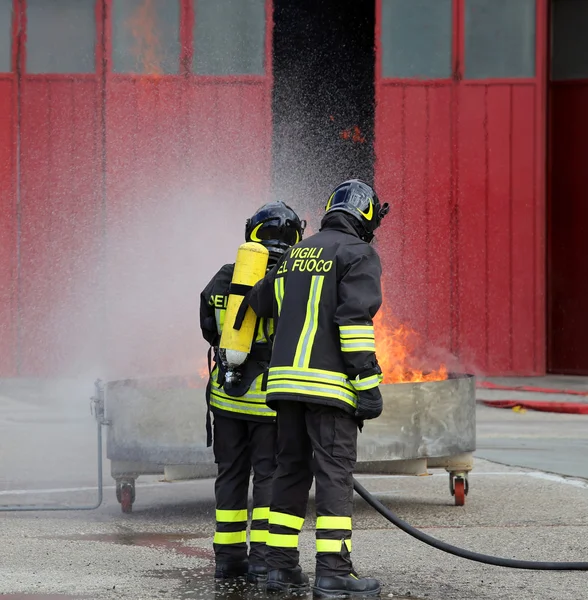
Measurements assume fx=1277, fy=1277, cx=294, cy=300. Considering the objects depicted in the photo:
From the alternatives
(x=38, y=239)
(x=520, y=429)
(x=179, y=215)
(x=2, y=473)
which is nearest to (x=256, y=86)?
(x=179, y=215)

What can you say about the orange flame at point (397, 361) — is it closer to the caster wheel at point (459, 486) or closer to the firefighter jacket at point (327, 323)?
the caster wheel at point (459, 486)

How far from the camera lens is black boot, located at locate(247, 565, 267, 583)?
5602 mm

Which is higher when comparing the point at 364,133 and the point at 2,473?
the point at 364,133

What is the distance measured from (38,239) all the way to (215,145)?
2666 millimetres

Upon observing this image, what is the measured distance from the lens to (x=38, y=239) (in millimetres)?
16984

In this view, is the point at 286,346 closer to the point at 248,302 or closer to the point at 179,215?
the point at 248,302

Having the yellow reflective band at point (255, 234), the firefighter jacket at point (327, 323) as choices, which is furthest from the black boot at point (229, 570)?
the yellow reflective band at point (255, 234)

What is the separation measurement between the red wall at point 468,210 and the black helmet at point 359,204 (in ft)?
38.6

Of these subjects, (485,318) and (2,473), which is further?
(485,318)

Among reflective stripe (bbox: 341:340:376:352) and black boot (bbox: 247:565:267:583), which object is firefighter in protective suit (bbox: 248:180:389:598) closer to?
reflective stripe (bbox: 341:340:376:352)

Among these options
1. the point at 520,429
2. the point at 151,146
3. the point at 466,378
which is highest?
the point at 151,146

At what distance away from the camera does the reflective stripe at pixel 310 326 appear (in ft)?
17.6

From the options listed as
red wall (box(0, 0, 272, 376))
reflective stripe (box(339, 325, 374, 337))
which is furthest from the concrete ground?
red wall (box(0, 0, 272, 376))

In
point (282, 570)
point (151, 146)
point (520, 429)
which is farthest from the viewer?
point (151, 146)
